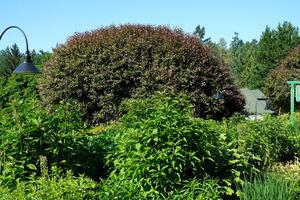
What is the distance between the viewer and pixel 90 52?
13.5m

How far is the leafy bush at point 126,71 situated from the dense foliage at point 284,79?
43.9 ft

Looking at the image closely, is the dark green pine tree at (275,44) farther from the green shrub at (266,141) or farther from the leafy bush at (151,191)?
the leafy bush at (151,191)

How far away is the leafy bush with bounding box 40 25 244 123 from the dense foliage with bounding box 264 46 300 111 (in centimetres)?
1339

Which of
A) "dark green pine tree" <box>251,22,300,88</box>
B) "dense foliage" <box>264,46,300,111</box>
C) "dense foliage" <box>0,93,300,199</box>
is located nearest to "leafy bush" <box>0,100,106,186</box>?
"dense foliage" <box>0,93,300,199</box>

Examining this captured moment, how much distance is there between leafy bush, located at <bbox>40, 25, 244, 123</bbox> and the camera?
42.7 ft

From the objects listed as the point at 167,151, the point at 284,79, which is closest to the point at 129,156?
the point at 167,151

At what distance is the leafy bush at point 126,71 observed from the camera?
13027mm

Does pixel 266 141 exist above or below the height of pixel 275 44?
below

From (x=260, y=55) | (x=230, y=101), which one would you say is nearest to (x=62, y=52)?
(x=230, y=101)

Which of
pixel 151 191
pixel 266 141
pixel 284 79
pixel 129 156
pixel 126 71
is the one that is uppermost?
pixel 284 79

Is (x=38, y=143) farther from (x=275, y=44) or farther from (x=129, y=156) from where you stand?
(x=275, y=44)

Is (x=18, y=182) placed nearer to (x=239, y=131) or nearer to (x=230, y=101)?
(x=239, y=131)

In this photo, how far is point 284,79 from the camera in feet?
86.7

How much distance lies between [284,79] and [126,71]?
15.5m
